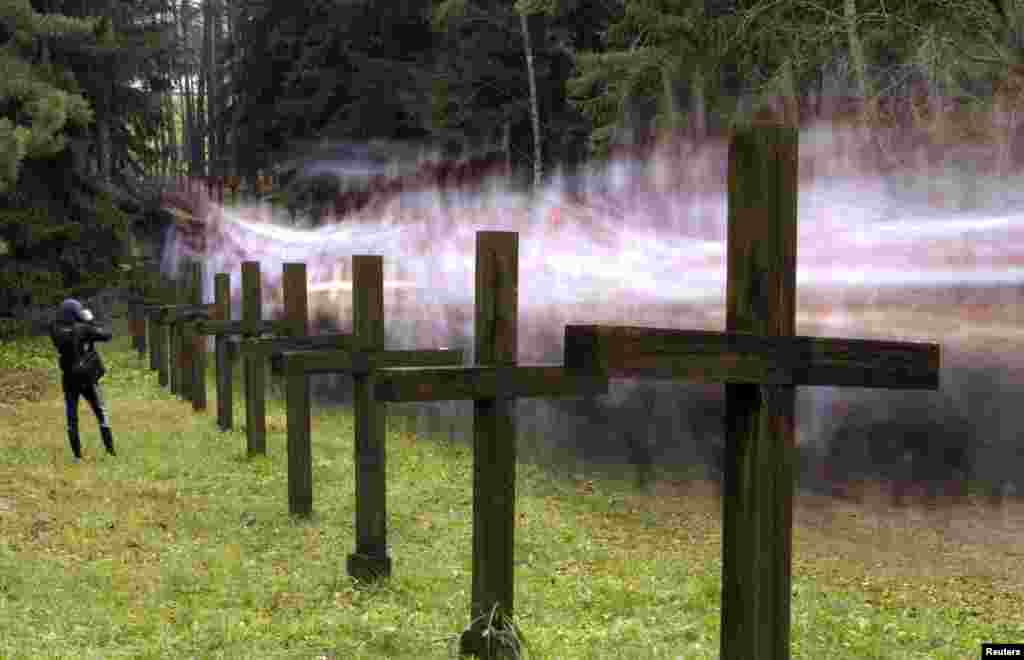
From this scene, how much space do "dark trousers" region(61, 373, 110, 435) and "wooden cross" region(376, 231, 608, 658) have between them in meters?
9.33

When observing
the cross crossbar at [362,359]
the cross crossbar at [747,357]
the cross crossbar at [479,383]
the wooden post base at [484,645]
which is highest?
the cross crossbar at [747,357]

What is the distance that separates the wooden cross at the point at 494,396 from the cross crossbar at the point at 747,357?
2071 mm

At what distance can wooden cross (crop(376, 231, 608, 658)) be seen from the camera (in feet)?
20.2

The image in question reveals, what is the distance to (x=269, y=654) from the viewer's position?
682 cm

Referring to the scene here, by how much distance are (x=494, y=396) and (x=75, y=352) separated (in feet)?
32.3

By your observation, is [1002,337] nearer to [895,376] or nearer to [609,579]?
[609,579]

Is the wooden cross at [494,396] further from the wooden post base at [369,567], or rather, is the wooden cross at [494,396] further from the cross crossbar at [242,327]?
the cross crossbar at [242,327]

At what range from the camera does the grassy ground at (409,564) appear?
7387 millimetres

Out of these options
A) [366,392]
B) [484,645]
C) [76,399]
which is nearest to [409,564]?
[366,392]

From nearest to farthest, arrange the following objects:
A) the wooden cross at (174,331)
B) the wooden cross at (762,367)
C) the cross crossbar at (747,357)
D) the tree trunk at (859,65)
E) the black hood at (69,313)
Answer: the cross crossbar at (747,357)
the wooden cross at (762,367)
the tree trunk at (859,65)
the black hood at (69,313)
the wooden cross at (174,331)

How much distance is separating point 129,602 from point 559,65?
832 inches

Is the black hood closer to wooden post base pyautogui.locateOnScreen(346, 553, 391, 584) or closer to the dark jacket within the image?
the dark jacket

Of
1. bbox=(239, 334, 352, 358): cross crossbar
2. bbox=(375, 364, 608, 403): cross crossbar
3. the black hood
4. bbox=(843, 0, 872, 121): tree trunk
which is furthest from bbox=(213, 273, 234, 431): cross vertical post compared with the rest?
bbox=(375, 364, 608, 403): cross crossbar

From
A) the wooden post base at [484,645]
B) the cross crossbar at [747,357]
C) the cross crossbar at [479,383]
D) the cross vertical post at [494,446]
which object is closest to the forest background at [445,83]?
the cross vertical post at [494,446]
